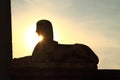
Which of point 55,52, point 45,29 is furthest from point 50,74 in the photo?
point 45,29

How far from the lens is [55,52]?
5027 millimetres

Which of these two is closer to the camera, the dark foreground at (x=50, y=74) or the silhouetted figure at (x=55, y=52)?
the dark foreground at (x=50, y=74)

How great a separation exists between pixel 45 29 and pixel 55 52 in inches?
19.0

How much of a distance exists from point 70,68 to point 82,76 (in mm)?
232

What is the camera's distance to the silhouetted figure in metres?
4.72

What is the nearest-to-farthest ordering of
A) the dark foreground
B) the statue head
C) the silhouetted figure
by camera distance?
the dark foreground < the silhouetted figure < the statue head

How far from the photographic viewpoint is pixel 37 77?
14.3 feet

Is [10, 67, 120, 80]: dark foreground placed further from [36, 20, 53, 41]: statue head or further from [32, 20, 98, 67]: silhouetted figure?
[36, 20, 53, 41]: statue head

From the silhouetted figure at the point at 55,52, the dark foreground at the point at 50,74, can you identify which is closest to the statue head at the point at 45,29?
the silhouetted figure at the point at 55,52

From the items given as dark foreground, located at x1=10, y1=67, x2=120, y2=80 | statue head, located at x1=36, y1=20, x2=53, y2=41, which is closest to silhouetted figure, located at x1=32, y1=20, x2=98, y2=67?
statue head, located at x1=36, y1=20, x2=53, y2=41

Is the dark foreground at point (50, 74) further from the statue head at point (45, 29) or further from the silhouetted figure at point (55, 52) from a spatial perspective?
the statue head at point (45, 29)

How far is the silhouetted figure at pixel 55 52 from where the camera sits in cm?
472

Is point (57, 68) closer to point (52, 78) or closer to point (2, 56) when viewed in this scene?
point (52, 78)

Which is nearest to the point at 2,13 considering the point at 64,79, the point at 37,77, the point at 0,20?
the point at 0,20
